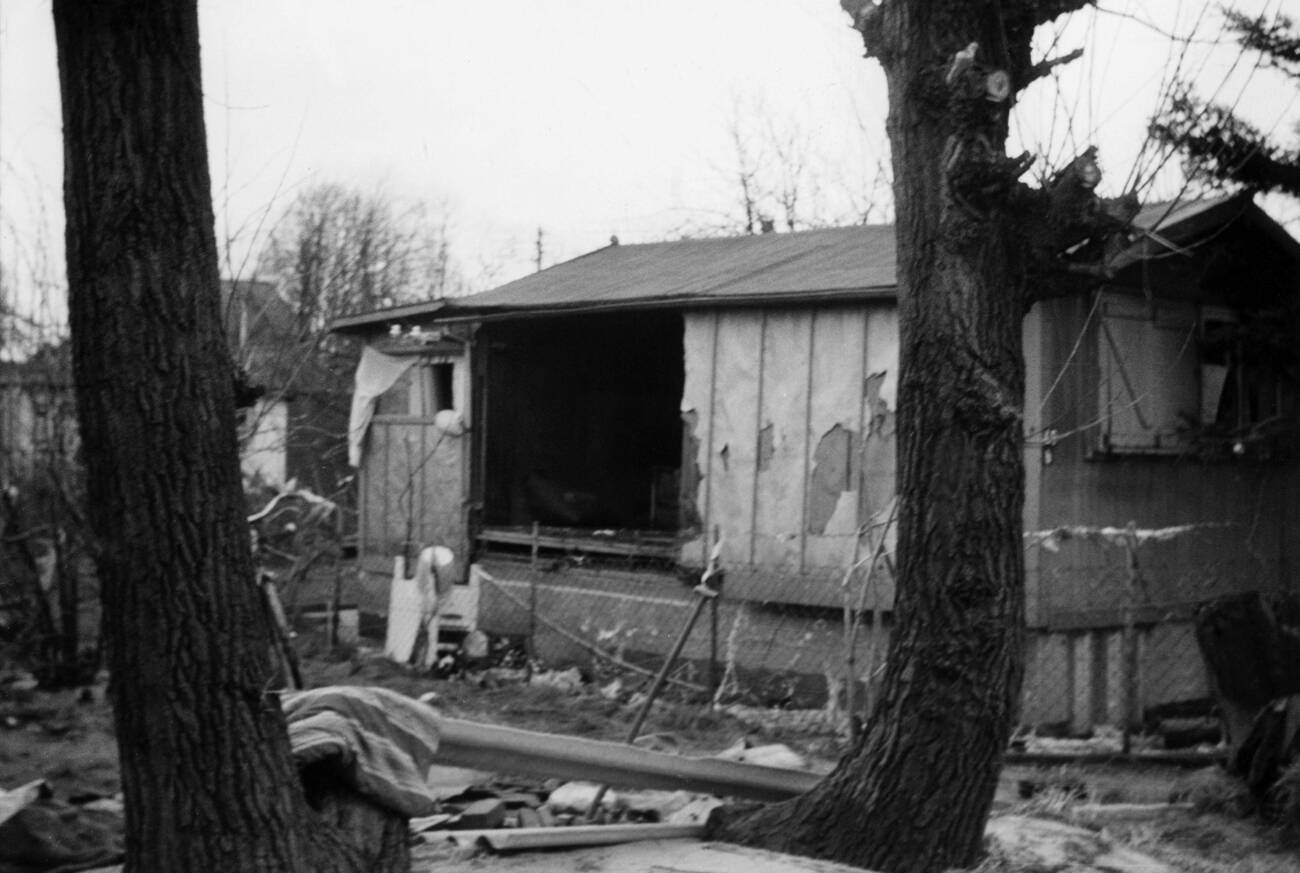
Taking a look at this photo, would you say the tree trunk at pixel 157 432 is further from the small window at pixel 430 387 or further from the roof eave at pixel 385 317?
the small window at pixel 430 387

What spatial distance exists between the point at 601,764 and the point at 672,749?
276 centimetres

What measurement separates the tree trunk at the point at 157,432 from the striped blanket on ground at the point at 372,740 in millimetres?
743

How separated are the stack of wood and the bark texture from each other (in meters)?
2.29

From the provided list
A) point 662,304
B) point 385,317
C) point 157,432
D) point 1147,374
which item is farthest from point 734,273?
point 157,432

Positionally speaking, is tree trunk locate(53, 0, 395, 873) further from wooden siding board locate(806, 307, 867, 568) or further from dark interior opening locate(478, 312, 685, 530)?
dark interior opening locate(478, 312, 685, 530)

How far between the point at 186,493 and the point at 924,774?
3.49 meters

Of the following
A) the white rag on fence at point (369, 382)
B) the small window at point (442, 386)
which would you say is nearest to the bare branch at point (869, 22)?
the small window at point (442, 386)

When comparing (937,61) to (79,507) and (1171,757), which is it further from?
(79,507)

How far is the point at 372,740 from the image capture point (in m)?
5.85

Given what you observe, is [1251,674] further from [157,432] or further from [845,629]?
[157,432]

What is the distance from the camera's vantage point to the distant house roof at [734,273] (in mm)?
11938

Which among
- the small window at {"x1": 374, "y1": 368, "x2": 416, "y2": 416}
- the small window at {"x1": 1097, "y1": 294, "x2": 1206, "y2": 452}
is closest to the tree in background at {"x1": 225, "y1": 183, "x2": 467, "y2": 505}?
the small window at {"x1": 374, "y1": 368, "x2": 416, "y2": 416}

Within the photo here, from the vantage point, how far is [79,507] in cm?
1203

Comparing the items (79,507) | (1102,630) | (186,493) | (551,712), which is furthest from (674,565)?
(186,493)
